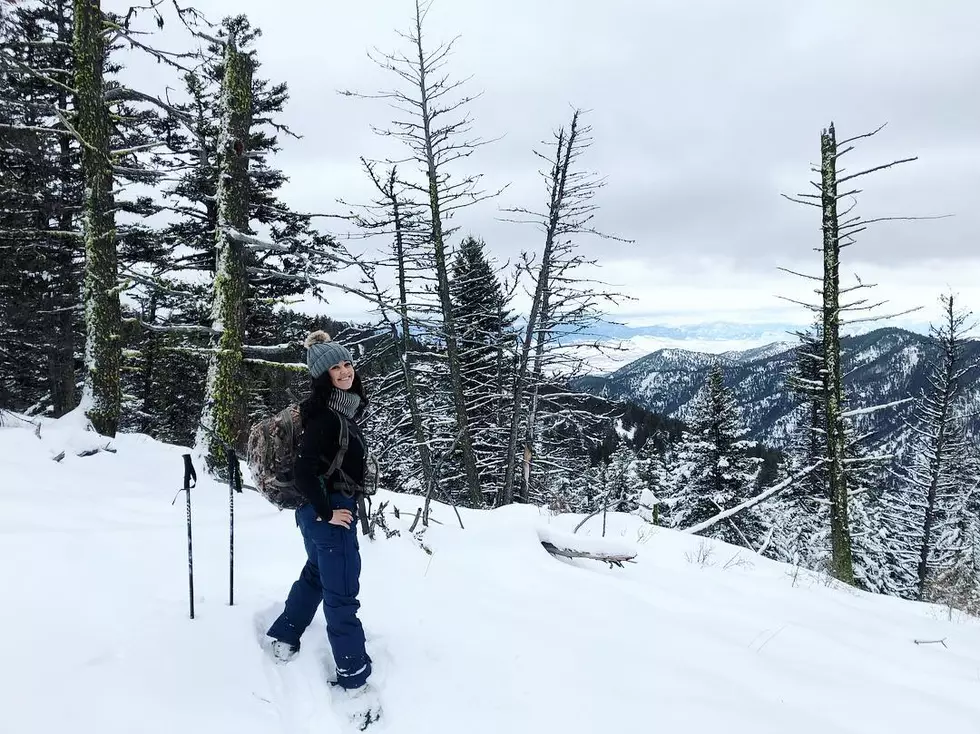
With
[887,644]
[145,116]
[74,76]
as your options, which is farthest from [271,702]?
[145,116]

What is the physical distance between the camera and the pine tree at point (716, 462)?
25938 mm

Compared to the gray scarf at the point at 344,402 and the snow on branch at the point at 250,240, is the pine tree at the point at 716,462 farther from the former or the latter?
the gray scarf at the point at 344,402

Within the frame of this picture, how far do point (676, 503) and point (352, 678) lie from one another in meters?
27.6

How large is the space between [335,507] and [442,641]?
1.46 m

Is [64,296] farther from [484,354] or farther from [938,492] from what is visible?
[938,492]

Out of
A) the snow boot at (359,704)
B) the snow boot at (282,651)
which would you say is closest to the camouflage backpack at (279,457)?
the snow boot at (282,651)

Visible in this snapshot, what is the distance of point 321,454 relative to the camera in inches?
124

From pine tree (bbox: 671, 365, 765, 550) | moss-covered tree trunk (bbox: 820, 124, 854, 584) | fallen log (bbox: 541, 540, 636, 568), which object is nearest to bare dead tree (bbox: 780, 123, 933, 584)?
moss-covered tree trunk (bbox: 820, 124, 854, 584)

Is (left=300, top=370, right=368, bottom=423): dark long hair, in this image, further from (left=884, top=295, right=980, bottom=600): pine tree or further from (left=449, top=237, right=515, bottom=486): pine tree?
(left=884, top=295, right=980, bottom=600): pine tree

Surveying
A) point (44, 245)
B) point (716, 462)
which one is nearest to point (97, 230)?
point (44, 245)

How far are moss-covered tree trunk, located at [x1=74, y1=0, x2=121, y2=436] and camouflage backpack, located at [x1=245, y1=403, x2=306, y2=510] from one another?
23.8 feet

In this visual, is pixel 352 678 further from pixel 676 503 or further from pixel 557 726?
pixel 676 503

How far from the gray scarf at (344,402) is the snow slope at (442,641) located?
1.64 metres

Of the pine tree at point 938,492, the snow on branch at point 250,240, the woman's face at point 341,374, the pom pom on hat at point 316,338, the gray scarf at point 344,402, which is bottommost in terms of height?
the pine tree at point 938,492
